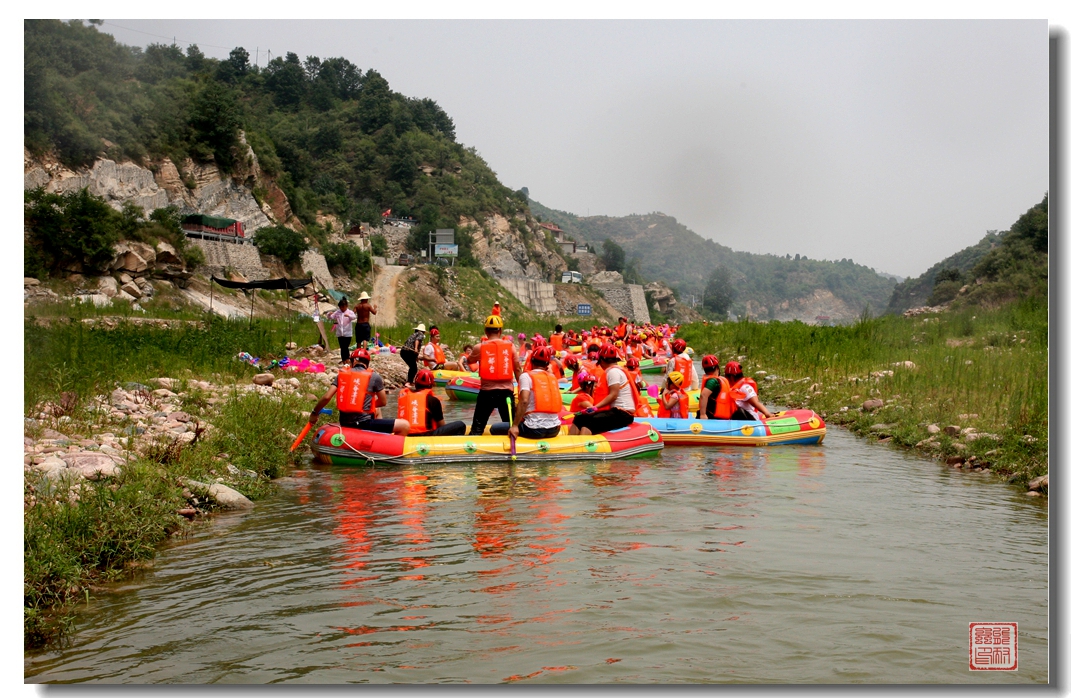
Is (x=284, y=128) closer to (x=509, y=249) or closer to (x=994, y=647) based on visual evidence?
(x=509, y=249)

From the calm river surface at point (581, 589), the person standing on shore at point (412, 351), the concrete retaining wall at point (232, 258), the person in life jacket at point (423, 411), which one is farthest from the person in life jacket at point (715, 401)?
the concrete retaining wall at point (232, 258)

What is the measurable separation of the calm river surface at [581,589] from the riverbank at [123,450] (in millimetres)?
271

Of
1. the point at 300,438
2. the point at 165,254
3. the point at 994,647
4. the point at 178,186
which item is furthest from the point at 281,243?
the point at 994,647

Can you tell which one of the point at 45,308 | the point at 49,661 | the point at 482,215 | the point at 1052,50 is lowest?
the point at 49,661

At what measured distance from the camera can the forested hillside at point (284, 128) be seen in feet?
122

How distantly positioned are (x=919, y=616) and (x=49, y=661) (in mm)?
4961

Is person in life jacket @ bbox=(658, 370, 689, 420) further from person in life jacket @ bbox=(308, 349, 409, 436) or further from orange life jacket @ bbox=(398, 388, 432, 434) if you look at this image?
person in life jacket @ bbox=(308, 349, 409, 436)

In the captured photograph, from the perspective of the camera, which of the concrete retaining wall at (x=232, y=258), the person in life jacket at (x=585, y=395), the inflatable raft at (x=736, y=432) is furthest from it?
the concrete retaining wall at (x=232, y=258)

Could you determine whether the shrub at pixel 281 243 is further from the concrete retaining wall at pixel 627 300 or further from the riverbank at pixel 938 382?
the concrete retaining wall at pixel 627 300

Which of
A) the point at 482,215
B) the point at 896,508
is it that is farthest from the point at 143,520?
the point at 482,215

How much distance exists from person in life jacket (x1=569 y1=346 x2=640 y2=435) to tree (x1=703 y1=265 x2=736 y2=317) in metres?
146

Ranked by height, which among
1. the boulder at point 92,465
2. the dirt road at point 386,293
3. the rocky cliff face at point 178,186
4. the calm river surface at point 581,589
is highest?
the rocky cliff face at point 178,186

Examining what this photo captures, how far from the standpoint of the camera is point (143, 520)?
6617 millimetres

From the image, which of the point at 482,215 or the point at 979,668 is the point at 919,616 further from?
the point at 482,215
